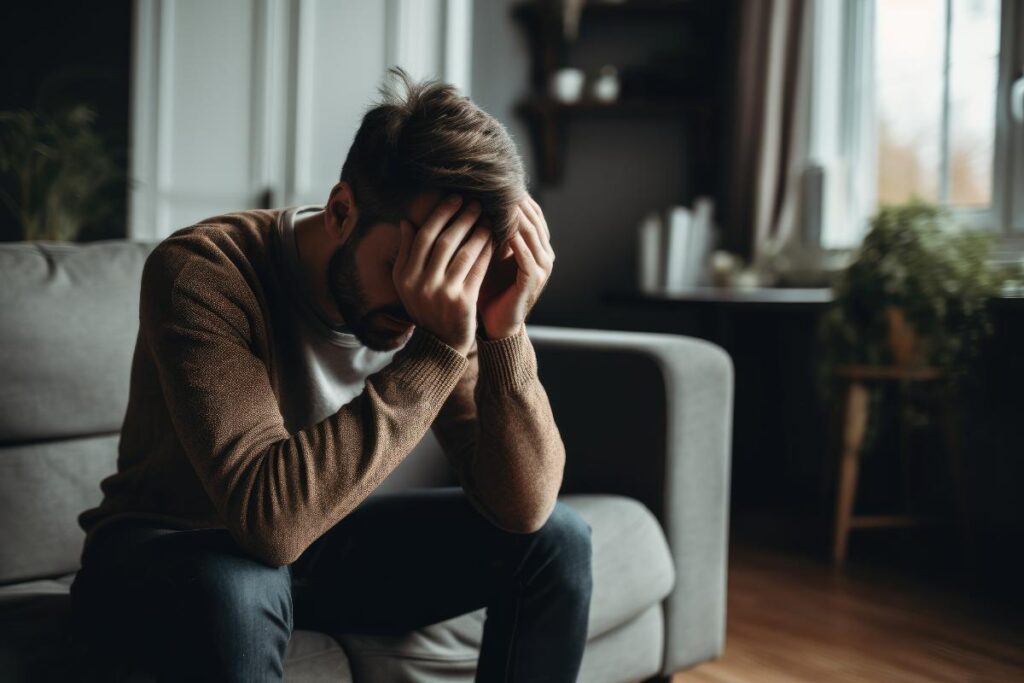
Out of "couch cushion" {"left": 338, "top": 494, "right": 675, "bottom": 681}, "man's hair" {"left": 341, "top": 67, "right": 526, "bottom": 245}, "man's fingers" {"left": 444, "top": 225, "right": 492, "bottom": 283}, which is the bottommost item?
"couch cushion" {"left": 338, "top": 494, "right": 675, "bottom": 681}

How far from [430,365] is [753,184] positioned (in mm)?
2408

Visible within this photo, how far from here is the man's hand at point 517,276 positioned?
1.07m

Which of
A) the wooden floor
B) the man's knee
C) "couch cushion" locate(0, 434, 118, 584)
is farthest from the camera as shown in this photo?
the wooden floor

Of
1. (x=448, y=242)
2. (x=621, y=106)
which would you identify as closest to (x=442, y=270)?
(x=448, y=242)

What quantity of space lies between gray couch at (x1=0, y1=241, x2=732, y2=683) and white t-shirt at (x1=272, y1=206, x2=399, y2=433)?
0.88 ft

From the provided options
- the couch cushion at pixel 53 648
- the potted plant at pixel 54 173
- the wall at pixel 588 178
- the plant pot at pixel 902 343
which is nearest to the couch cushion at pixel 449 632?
the couch cushion at pixel 53 648

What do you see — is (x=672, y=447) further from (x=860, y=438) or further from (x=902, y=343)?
(x=902, y=343)

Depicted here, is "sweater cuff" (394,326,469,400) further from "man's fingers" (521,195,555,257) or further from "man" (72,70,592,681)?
"man's fingers" (521,195,555,257)

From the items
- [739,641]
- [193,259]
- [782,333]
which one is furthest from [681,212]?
[193,259]

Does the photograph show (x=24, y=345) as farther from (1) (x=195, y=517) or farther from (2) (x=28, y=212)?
(2) (x=28, y=212)

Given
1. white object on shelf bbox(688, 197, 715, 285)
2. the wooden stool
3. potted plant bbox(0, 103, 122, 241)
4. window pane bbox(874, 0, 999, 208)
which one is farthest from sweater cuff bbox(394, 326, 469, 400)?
white object on shelf bbox(688, 197, 715, 285)

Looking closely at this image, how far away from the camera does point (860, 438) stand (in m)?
2.44

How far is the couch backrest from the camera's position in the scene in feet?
4.17

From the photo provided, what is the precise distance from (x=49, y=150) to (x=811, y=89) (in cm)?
231
